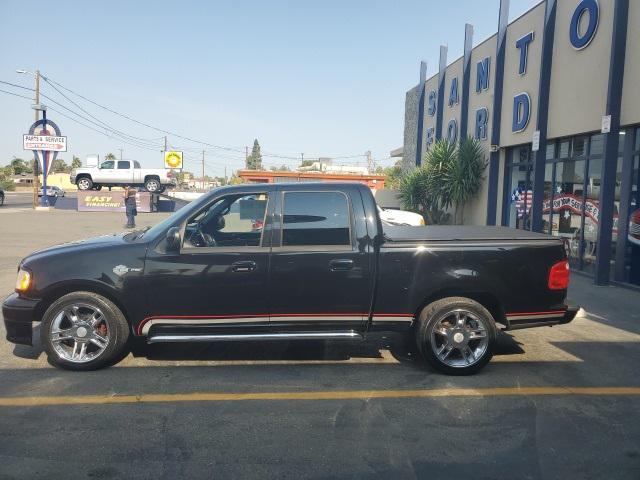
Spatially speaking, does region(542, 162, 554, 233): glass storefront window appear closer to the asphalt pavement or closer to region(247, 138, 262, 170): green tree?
the asphalt pavement

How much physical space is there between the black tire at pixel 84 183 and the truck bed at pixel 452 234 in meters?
31.9

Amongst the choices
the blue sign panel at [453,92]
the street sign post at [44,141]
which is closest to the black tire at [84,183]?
the street sign post at [44,141]

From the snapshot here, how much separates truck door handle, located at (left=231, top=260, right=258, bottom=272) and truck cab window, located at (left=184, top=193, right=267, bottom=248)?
0.20m

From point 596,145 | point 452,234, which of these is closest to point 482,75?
point 596,145

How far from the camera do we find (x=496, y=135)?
1586 centimetres

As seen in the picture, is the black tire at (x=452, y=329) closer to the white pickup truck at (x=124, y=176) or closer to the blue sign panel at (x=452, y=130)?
the blue sign panel at (x=452, y=130)

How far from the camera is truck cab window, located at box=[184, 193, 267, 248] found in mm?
5035

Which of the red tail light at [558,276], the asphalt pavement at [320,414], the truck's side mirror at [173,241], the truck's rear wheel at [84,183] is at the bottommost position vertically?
the asphalt pavement at [320,414]

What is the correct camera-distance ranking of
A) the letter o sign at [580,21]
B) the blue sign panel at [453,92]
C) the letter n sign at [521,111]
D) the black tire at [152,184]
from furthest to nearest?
the black tire at [152,184]
the blue sign panel at [453,92]
the letter n sign at [521,111]
the letter o sign at [580,21]

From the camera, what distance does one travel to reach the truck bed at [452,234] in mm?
5125

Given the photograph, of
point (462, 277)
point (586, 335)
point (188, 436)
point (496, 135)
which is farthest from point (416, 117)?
point (188, 436)

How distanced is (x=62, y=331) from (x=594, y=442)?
452 centimetres

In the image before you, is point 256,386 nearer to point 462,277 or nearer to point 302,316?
point 302,316

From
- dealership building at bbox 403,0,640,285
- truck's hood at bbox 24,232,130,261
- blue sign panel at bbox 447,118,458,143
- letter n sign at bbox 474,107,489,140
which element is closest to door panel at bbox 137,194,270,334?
truck's hood at bbox 24,232,130,261
